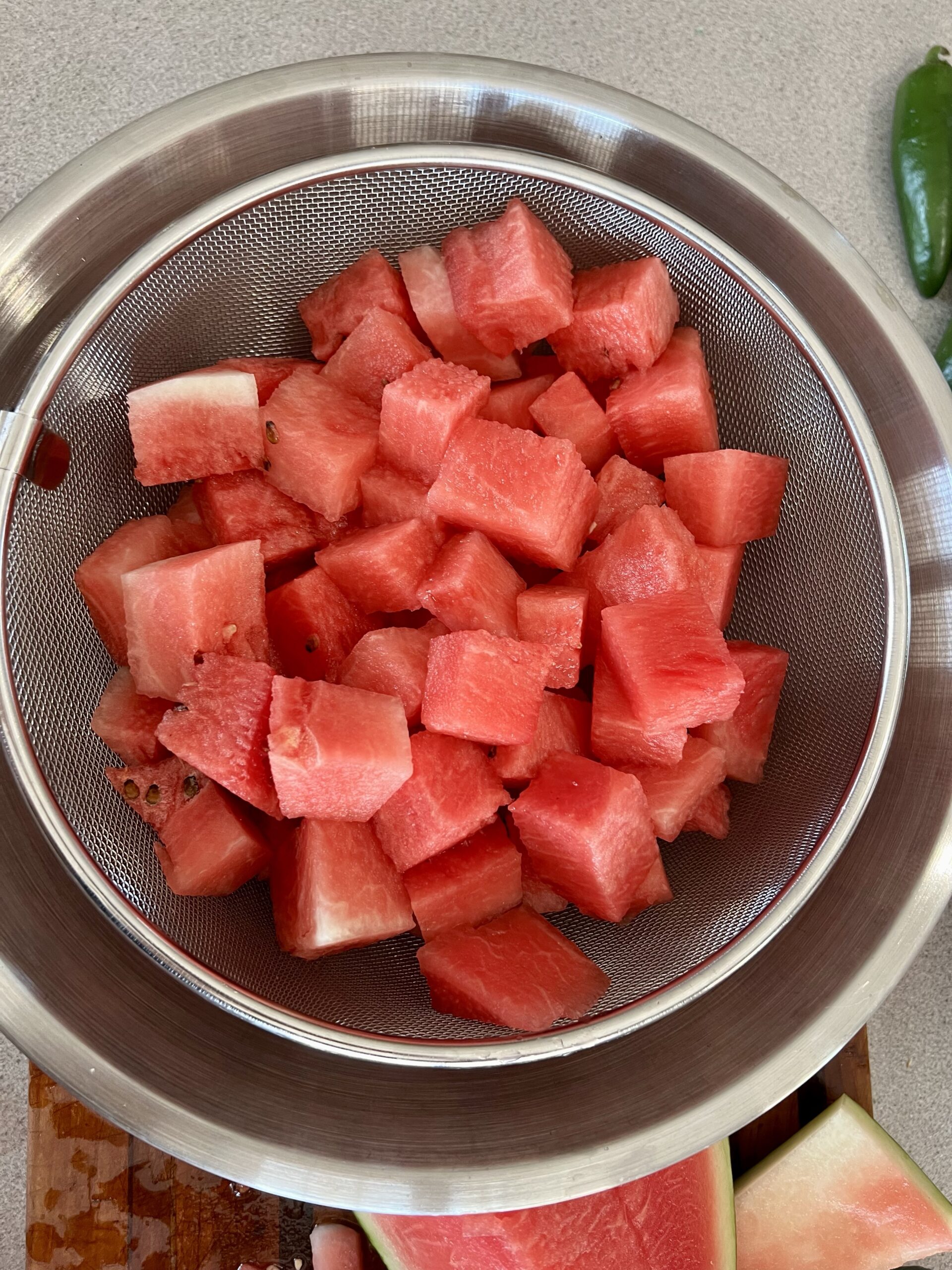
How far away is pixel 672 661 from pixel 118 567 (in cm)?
72

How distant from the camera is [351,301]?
141 centimetres

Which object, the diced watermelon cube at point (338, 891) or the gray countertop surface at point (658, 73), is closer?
the diced watermelon cube at point (338, 891)

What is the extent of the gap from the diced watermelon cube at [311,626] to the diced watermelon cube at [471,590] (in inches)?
4.8

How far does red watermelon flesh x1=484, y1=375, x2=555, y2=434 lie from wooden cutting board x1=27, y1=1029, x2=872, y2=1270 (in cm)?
116

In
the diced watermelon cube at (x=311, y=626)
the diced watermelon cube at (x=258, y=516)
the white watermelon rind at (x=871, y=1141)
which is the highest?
the diced watermelon cube at (x=258, y=516)

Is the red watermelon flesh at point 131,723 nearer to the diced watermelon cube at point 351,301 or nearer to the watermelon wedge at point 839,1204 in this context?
the diced watermelon cube at point 351,301

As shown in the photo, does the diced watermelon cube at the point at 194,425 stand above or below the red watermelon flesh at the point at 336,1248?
above

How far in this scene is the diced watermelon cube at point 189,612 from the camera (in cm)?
117

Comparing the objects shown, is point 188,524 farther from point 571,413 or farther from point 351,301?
point 571,413

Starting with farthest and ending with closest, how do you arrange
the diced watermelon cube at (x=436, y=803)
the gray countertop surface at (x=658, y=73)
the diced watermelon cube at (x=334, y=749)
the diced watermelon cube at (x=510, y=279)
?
the gray countertop surface at (x=658, y=73)
the diced watermelon cube at (x=510, y=279)
the diced watermelon cube at (x=436, y=803)
the diced watermelon cube at (x=334, y=749)

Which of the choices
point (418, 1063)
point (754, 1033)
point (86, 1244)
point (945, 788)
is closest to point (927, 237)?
point (945, 788)

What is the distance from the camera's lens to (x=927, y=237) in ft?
6.17

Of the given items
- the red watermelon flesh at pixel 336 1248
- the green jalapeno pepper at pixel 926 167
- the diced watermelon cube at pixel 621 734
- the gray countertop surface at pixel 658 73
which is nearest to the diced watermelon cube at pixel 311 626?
the diced watermelon cube at pixel 621 734

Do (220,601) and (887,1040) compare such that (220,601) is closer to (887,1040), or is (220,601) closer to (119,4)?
(119,4)
